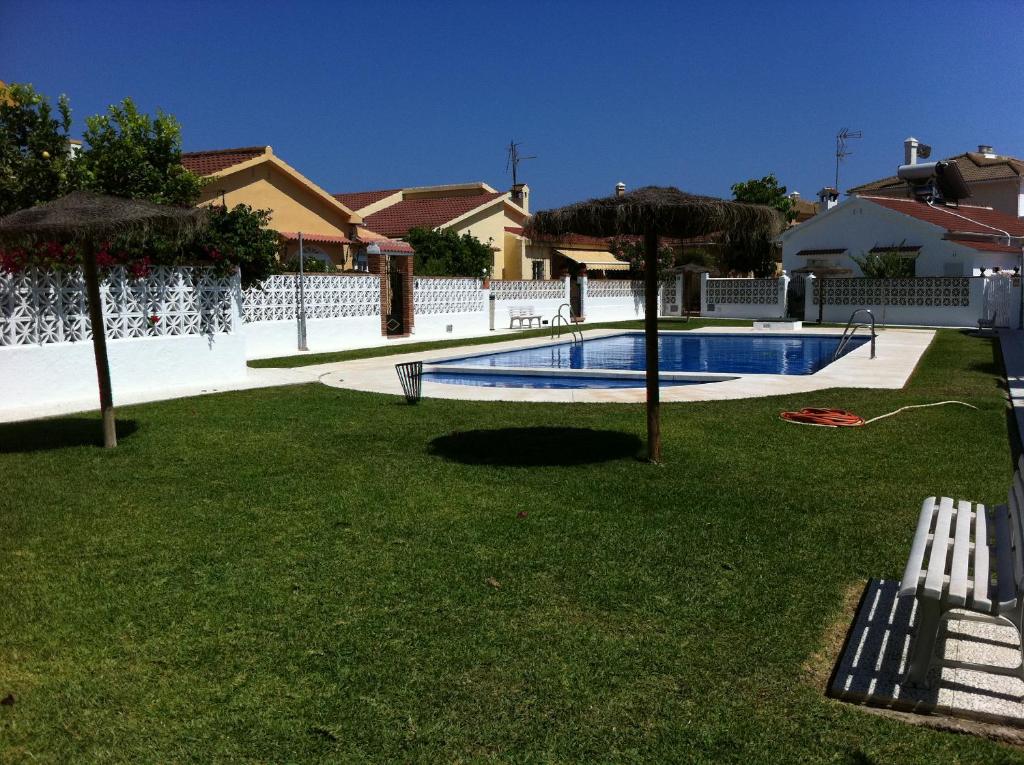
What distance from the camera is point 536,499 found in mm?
7449

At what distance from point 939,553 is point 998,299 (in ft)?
114

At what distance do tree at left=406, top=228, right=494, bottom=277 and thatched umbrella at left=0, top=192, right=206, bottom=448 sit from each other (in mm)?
29220

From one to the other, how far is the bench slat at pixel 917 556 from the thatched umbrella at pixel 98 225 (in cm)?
816

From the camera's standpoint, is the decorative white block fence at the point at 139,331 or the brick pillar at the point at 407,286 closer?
the decorative white block fence at the point at 139,331

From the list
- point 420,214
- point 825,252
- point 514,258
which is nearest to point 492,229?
Answer: point 514,258

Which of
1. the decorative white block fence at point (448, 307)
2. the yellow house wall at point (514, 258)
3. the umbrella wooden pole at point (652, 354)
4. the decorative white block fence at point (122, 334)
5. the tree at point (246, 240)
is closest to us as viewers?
the umbrella wooden pole at point (652, 354)

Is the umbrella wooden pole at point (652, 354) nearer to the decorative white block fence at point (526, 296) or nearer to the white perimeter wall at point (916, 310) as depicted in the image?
the decorative white block fence at point (526, 296)

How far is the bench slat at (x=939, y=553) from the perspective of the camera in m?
3.93

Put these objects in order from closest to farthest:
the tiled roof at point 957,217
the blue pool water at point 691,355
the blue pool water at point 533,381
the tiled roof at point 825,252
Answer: the blue pool water at point 533,381
the blue pool water at point 691,355
the tiled roof at point 957,217
the tiled roof at point 825,252

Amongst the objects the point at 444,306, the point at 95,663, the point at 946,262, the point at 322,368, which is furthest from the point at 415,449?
the point at 946,262

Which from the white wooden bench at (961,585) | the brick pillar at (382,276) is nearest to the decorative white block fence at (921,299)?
the brick pillar at (382,276)

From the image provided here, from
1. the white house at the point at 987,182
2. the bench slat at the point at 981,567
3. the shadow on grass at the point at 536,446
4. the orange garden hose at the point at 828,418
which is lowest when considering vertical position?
the shadow on grass at the point at 536,446

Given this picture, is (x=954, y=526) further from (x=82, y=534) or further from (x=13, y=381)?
(x=13, y=381)

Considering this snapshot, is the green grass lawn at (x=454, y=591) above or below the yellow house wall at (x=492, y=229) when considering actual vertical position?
below
